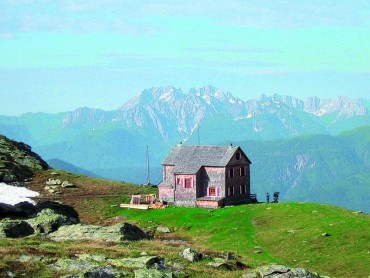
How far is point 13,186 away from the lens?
344 ft

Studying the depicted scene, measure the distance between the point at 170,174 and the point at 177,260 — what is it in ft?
210

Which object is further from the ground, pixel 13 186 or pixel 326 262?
pixel 13 186

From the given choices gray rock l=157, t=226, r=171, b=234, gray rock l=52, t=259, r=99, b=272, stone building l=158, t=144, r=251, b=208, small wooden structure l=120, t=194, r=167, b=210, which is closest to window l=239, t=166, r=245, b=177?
stone building l=158, t=144, r=251, b=208

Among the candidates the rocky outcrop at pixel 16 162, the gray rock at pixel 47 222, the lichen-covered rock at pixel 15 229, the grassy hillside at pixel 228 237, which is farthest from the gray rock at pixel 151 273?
the rocky outcrop at pixel 16 162

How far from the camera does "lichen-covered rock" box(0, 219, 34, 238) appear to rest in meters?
47.2

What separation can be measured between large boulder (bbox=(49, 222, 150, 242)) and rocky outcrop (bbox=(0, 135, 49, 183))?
58.7 m

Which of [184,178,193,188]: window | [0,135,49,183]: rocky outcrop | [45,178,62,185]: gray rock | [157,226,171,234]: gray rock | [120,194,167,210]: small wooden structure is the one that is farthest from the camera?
[45,178,62,185]: gray rock

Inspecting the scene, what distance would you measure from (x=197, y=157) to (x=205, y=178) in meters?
3.76

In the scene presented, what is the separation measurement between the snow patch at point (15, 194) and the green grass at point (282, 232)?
1498 cm

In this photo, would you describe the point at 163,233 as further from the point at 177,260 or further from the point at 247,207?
the point at 177,260

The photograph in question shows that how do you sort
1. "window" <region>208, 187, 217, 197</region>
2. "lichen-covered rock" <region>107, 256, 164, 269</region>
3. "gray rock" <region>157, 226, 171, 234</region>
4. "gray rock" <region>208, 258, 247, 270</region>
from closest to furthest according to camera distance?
1. "lichen-covered rock" <region>107, 256, 164, 269</region>
2. "gray rock" <region>208, 258, 247, 270</region>
3. "gray rock" <region>157, 226, 171, 234</region>
4. "window" <region>208, 187, 217, 197</region>

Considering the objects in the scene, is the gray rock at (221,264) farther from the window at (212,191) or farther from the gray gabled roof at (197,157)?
A: the window at (212,191)

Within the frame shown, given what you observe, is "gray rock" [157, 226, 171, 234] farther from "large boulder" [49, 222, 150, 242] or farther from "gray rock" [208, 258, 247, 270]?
"gray rock" [208, 258, 247, 270]

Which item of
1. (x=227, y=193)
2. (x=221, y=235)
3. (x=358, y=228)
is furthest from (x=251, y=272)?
(x=227, y=193)
